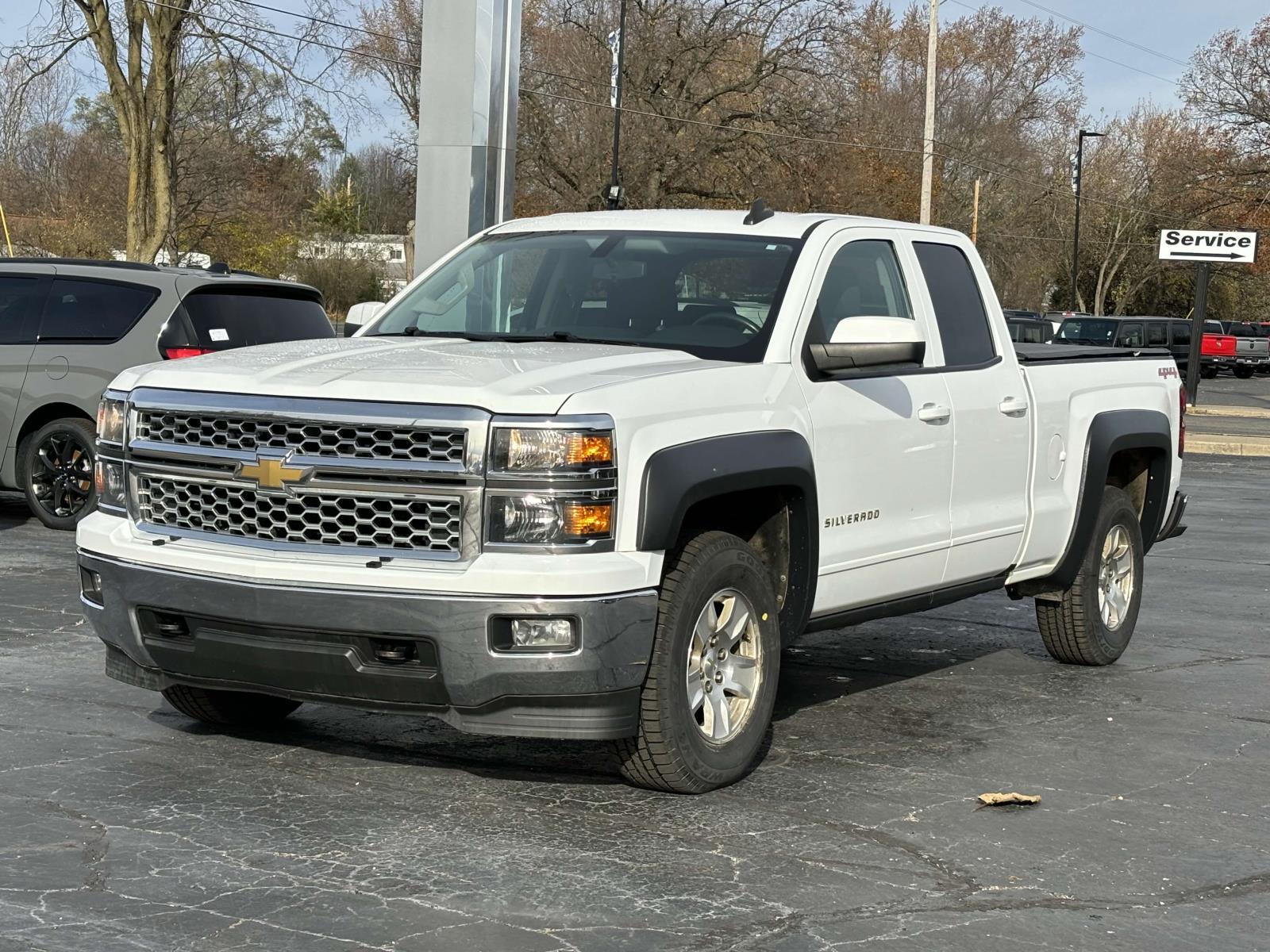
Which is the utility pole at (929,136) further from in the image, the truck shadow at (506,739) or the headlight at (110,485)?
the headlight at (110,485)

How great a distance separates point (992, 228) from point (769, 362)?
69.4 meters

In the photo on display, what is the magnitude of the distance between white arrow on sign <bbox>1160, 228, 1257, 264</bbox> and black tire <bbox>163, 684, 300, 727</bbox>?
90.0 feet

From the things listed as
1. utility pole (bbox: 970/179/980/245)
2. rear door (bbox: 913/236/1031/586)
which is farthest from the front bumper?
utility pole (bbox: 970/179/980/245)

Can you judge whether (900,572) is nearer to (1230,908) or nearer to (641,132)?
(1230,908)

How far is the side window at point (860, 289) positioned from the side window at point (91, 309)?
6.85m

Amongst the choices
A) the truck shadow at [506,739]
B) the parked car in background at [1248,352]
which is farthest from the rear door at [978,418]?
the parked car in background at [1248,352]

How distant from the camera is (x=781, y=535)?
6051 millimetres

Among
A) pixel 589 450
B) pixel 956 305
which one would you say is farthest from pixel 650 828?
pixel 956 305

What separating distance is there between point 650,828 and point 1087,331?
131ft

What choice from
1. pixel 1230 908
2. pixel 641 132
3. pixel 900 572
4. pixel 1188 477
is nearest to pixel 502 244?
pixel 900 572

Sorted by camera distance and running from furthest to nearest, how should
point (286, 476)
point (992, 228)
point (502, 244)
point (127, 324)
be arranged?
point (992, 228), point (127, 324), point (502, 244), point (286, 476)

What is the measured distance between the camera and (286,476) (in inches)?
204

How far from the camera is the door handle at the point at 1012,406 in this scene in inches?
285

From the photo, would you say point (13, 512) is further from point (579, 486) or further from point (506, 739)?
point (579, 486)
